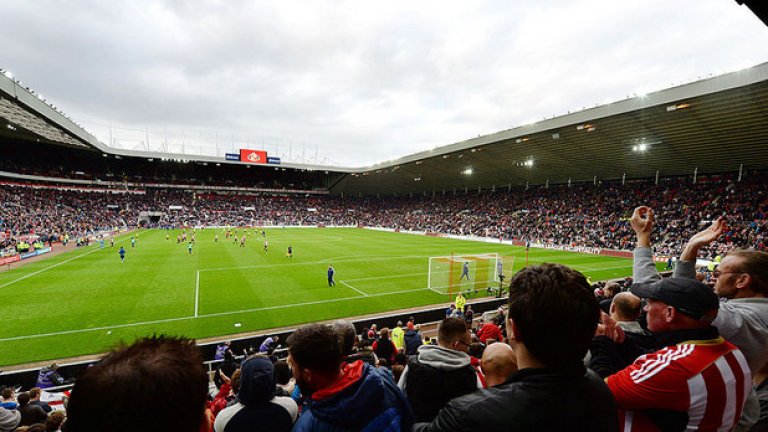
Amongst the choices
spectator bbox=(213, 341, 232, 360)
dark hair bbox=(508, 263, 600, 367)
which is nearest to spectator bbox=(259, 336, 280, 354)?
spectator bbox=(213, 341, 232, 360)

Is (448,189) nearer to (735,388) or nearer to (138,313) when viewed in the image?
(138,313)

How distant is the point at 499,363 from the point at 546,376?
104 cm

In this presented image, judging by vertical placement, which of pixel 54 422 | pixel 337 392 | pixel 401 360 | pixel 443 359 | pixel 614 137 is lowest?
pixel 54 422

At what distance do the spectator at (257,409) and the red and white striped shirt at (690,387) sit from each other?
8.85ft

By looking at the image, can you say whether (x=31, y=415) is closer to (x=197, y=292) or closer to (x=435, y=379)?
(x=435, y=379)

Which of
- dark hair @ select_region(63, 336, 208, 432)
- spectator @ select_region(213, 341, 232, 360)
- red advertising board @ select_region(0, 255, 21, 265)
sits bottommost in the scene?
red advertising board @ select_region(0, 255, 21, 265)

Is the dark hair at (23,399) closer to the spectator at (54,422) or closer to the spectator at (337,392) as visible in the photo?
the spectator at (54,422)

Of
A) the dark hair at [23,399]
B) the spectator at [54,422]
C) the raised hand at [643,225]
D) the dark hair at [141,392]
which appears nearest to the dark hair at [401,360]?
the raised hand at [643,225]

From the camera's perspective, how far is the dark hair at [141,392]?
1.11 meters

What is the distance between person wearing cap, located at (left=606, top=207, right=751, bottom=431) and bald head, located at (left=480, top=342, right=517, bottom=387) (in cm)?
61

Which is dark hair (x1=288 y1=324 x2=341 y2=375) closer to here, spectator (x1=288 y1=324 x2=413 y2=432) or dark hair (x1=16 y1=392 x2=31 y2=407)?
spectator (x1=288 y1=324 x2=413 y2=432)

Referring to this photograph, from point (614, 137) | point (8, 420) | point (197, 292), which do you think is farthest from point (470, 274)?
point (614, 137)

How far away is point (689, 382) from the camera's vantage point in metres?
2.08

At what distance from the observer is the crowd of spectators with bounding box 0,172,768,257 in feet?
109
